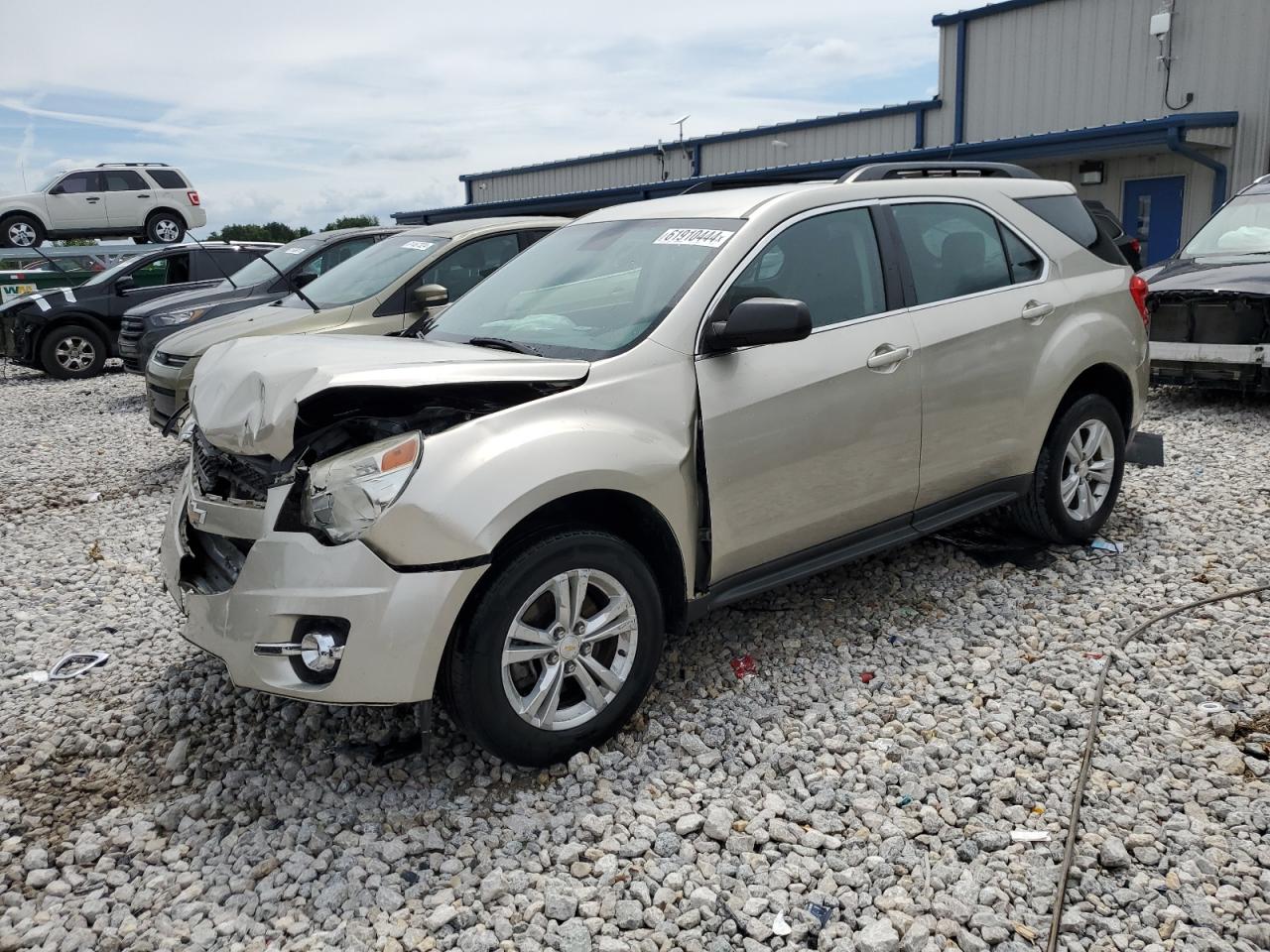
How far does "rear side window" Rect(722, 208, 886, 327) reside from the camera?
3979 millimetres

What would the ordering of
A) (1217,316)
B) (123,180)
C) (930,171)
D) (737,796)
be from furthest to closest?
(123,180)
(1217,316)
(930,171)
(737,796)

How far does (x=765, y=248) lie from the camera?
3996mm

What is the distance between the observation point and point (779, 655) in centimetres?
Answer: 433

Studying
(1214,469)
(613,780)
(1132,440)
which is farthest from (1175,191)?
(613,780)

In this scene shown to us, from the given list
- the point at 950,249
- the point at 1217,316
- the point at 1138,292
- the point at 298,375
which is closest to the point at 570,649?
the point at 298,375

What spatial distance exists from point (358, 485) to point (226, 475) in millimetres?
785

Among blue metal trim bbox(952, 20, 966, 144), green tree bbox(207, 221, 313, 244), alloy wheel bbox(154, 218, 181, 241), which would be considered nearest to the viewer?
blue metal trim bbox(952, 20, 966, 144)

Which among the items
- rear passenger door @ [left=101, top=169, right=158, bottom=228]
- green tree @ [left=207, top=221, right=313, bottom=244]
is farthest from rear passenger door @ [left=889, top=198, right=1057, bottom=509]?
green tree @ [left=207, top=221, right=313, bottom=244]

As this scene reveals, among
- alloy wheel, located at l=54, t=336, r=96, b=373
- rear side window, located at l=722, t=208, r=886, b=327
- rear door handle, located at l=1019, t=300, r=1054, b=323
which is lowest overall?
alloy wheel, located at l=54, t=336, r=96, b=373

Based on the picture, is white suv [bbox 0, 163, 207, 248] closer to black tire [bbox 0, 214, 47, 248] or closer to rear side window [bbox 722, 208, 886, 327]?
black tire [bbox 0, 214, 47, 248]

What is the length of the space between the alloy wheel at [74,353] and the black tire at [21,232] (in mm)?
7962

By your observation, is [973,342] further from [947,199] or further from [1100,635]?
[1100,635]

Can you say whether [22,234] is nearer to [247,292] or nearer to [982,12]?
[247,292]

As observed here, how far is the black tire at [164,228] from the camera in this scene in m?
22.7
